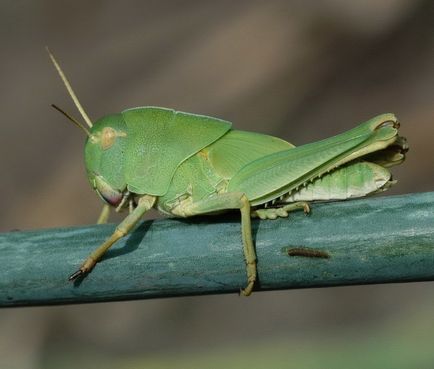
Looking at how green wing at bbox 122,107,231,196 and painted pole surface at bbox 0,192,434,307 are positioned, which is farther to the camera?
green wing at bbox 122,107,231,196

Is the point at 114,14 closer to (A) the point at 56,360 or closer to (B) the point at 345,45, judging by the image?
(B) the point at 345,45

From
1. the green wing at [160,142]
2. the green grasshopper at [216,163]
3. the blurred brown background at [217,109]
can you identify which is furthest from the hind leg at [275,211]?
the blurred brown background at [217,109]

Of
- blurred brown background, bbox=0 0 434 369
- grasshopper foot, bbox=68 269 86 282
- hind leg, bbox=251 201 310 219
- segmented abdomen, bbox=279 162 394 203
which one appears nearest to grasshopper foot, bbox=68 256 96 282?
grasshopper foot, bbox=68 269 86 282

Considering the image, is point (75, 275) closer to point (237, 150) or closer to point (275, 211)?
point (275, 211)

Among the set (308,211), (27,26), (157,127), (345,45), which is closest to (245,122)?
(345,45)

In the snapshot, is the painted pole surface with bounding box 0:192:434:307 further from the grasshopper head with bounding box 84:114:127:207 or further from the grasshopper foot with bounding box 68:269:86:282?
the grasshopper head with bounding box 84:114:127:207

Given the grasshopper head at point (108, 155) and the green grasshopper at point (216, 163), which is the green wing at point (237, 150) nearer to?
the green grasshopper at point (216, 163)
